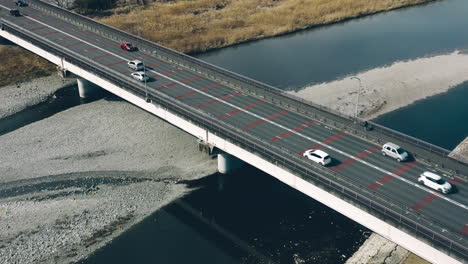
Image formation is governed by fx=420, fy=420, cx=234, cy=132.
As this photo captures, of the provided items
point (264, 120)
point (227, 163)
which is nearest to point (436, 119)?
point (264, 120)

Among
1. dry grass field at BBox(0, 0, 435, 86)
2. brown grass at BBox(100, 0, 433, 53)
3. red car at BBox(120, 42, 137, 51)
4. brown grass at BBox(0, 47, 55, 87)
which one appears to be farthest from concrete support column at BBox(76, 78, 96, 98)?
brown grass at BBox(100, 0, 433, 53)

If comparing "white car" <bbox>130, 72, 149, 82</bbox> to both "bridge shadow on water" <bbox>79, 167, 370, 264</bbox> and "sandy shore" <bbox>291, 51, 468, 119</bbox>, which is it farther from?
"sandy shore" <bbox>291, 51, 468, 119</bbox>

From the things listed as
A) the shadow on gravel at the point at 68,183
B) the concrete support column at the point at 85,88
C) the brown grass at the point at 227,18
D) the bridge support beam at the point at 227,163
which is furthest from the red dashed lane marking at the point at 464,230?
the brown grass at the point at 227,18

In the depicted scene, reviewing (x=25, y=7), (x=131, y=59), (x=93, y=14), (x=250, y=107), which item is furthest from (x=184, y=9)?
(x=250, y=107)

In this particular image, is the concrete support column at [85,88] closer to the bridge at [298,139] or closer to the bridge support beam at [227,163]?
the bridge at [298,139]

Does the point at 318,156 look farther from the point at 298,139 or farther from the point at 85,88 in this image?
the point at 85,88

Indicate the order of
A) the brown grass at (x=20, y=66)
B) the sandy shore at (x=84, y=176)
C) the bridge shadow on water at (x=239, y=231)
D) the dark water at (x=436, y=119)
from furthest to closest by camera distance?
1. the brown grass at (x=20, y=66)
2. the dark water at (x=436, y=119)
3. the sandy shore at (x=84, y=176)
4. the bridge shadow on water at (x=239, y=231)
